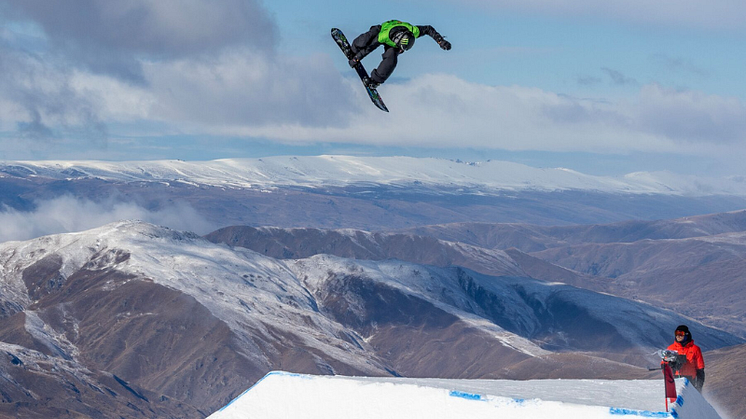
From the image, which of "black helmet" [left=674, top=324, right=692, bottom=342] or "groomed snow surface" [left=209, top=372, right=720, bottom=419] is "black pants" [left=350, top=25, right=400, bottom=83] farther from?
"black helmet" [left=674, top=324, right=692, bottom=342]

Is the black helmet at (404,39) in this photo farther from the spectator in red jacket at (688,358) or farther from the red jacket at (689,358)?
the red jacket at (689,358)

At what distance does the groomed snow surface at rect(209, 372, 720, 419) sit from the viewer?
52.0 ft

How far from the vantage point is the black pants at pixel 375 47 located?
75.0 feet

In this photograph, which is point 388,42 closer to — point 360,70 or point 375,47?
point 375,47

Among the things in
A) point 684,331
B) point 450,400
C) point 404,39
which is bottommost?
point 450,400

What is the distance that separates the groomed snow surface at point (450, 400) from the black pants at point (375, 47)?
924 cm

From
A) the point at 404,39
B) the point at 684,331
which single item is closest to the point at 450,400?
the point at 684,331

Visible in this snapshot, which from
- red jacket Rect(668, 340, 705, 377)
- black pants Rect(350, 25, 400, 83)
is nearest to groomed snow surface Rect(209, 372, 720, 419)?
red jacket Rect(668, 340, 705, 377)

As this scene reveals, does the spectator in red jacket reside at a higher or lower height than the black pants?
lower

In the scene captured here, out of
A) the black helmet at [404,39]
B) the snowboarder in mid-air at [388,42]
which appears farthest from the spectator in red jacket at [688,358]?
the black helmet at [404,39]

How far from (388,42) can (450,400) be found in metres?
10.7

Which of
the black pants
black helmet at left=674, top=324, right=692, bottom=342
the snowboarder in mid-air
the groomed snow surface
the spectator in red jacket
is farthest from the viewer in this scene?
the black pants

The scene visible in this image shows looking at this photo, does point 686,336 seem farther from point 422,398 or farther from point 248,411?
point 248,411

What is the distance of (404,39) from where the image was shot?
71.5 feet
